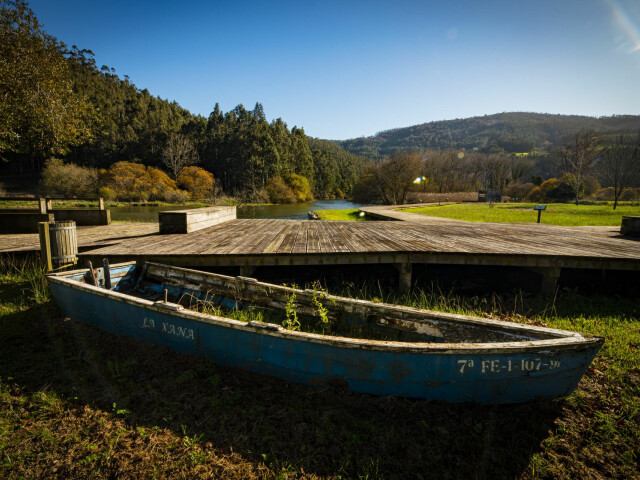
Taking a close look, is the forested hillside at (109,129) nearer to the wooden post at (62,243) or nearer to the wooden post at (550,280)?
the wooden post at (62,243)

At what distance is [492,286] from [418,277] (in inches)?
59.8

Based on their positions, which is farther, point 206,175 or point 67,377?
point 206,175

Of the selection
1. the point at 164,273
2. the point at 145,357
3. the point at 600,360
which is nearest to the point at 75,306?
Answer: the point at 164,273

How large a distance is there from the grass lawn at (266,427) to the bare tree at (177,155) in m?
55.9

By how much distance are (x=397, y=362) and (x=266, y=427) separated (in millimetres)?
1356

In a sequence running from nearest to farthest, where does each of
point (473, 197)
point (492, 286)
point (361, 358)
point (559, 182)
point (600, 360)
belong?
point (361, 358), point (600, 360), point (492, 286), point (559, 182), point (473, 197)

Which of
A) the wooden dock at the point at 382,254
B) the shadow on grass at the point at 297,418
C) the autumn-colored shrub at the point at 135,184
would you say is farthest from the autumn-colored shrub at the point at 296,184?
the shadow on grass at the point at 297,418

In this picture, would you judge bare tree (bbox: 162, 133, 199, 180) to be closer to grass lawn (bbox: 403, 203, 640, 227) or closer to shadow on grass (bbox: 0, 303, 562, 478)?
grass lawn (bbox: 403, 203, 640, 227)

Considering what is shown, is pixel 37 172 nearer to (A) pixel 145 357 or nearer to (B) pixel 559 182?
(A) pixel 145 357

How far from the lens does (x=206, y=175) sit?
5144 centimetres

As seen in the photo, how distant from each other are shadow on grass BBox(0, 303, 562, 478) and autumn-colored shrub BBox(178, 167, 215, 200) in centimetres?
4912

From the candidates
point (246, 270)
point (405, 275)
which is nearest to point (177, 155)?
point (246, 270)

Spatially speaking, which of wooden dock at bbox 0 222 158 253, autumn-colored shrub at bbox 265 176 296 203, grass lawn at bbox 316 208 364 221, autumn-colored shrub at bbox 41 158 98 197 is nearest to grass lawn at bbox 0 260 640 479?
wooden dock at bbox 0 222 158 253

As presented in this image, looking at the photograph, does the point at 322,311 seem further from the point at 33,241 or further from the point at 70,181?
the point at 70,181
